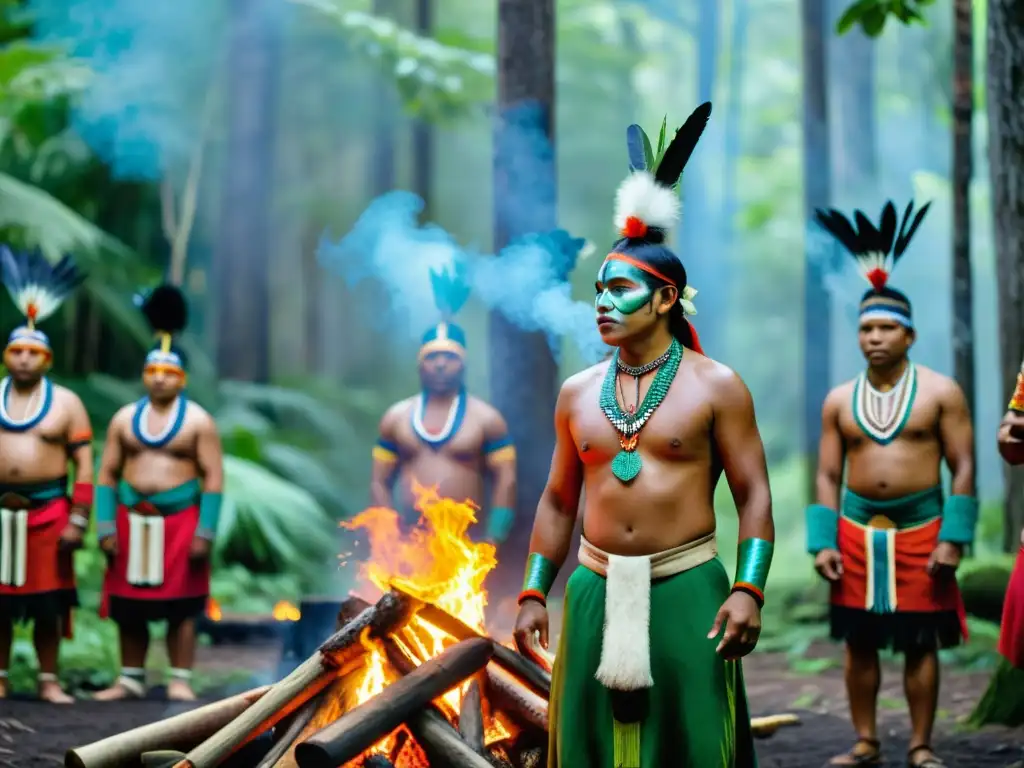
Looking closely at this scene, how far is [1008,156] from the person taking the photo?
701cm

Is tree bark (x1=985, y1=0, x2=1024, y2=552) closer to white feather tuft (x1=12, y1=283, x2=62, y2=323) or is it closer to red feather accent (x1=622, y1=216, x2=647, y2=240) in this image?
red feather accent (x1=622, y1=216, x2=647, y2=240)

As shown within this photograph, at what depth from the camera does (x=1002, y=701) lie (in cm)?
641

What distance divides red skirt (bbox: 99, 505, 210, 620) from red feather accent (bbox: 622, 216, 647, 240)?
4.03 meters

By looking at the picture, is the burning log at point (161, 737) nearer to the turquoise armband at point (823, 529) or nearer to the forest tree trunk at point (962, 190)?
the turquoise armband at point (823, 529)

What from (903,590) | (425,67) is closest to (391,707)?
(903,590)

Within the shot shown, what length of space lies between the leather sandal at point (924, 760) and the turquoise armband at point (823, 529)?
36.9 inches

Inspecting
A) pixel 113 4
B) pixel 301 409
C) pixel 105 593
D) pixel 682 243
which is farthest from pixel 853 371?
pixel 105 593

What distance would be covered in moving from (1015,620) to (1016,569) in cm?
19

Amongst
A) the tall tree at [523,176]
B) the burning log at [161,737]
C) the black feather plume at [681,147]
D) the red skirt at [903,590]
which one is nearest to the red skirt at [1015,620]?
the red skirt at [903,590]

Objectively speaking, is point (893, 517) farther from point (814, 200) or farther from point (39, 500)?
point (814, 200)

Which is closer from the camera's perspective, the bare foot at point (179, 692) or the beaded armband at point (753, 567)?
the beaded armband at point (753, 567)

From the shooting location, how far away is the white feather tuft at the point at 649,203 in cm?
381

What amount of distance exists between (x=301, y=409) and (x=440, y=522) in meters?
9.39

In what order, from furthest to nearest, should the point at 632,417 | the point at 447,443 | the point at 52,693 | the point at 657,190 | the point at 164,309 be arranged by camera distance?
the point at 164,309 < the point at 52,693 < the point at 447,443 < the point at 657,190 < the point at 632,417
